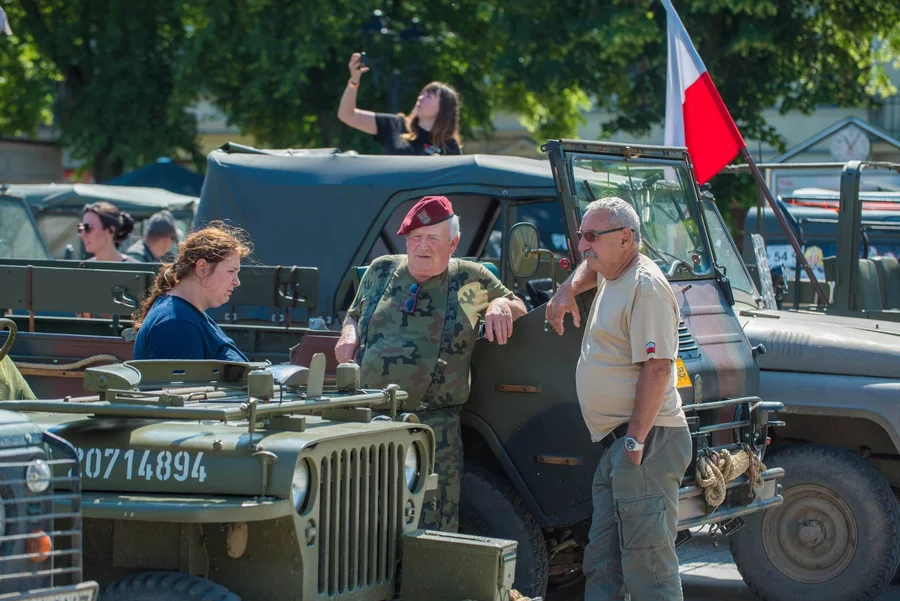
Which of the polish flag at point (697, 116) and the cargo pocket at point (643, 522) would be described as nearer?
the cargo pocket at point (643, 522)

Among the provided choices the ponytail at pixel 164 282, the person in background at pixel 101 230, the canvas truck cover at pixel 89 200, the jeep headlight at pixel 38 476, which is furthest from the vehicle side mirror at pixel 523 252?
the canvas truck cover at pixel 89 200

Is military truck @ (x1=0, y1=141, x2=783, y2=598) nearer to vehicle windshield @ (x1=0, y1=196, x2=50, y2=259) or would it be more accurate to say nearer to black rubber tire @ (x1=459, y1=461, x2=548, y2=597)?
black rubber tire @ (x1=459, y1=461, x2=548, y2=597)

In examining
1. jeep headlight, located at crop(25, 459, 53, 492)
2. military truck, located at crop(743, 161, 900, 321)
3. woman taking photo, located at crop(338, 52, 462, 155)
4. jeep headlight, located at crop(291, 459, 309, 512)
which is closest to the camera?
jeep headlight, located at crop(25, 459, 53, 492)

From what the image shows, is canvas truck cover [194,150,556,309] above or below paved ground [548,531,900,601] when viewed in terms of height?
above

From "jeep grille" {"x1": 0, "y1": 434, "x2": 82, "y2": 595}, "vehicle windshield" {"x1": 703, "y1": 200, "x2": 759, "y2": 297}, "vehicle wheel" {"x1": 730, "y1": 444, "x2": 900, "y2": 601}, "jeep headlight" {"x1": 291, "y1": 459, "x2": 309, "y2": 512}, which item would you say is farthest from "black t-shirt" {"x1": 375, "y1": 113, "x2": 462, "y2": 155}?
"jeep grille" {"x1": 0, "y1": 434, "x2": 82, "y2": 595}

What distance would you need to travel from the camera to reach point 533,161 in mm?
8156

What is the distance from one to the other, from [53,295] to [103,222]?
2456mm

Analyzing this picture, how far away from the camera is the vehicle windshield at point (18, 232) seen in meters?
11.6

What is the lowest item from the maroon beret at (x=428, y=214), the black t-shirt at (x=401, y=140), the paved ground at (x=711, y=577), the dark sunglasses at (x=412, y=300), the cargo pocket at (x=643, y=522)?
the paved ground at (x=711, y=577)

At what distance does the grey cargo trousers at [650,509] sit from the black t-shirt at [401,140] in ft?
12.7

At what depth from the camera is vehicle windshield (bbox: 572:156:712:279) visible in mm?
6336

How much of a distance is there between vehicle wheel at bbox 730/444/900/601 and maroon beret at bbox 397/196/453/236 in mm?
2567

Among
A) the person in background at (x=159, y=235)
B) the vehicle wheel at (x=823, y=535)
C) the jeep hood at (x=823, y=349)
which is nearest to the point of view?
the vehicle wheel at (x=823, y=535)

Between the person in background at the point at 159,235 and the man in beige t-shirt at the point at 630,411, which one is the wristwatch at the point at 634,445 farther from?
Answer: the person in background at the point at 159,235
